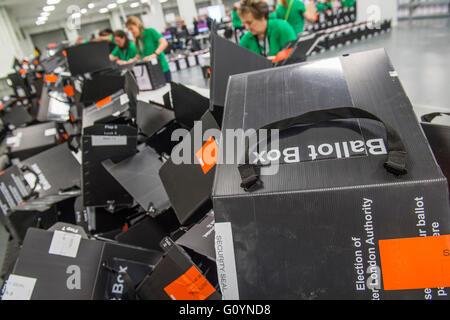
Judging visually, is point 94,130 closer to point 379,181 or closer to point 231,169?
point 231,169

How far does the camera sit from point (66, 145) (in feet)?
6.18

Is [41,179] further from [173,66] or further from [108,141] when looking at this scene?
[173,66]

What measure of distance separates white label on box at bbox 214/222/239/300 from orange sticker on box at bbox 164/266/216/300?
0.21m

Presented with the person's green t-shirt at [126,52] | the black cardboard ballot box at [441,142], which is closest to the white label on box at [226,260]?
the black cardboard ballot box at [441,142]

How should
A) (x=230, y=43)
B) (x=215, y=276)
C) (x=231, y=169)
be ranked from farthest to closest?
(x=230, y=43), (x=215, y=276), (x=231, y=169)

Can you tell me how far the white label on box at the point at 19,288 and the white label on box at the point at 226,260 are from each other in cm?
70

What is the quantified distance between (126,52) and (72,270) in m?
3.40

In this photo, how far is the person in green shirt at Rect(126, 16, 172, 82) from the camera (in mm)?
3479

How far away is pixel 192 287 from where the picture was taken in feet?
2.63

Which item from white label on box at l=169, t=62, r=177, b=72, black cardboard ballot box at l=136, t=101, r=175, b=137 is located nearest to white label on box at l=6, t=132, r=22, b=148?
black cardboard ballot box at l=136, t=101, r=175, b=137

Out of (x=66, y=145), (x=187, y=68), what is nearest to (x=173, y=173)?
(x=66, y=145)

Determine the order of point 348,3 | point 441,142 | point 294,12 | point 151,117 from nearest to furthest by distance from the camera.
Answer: point 441,142 < point 151,117 < point 294,12 < point 348,3

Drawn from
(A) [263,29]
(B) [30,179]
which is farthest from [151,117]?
(A) [263,29]
